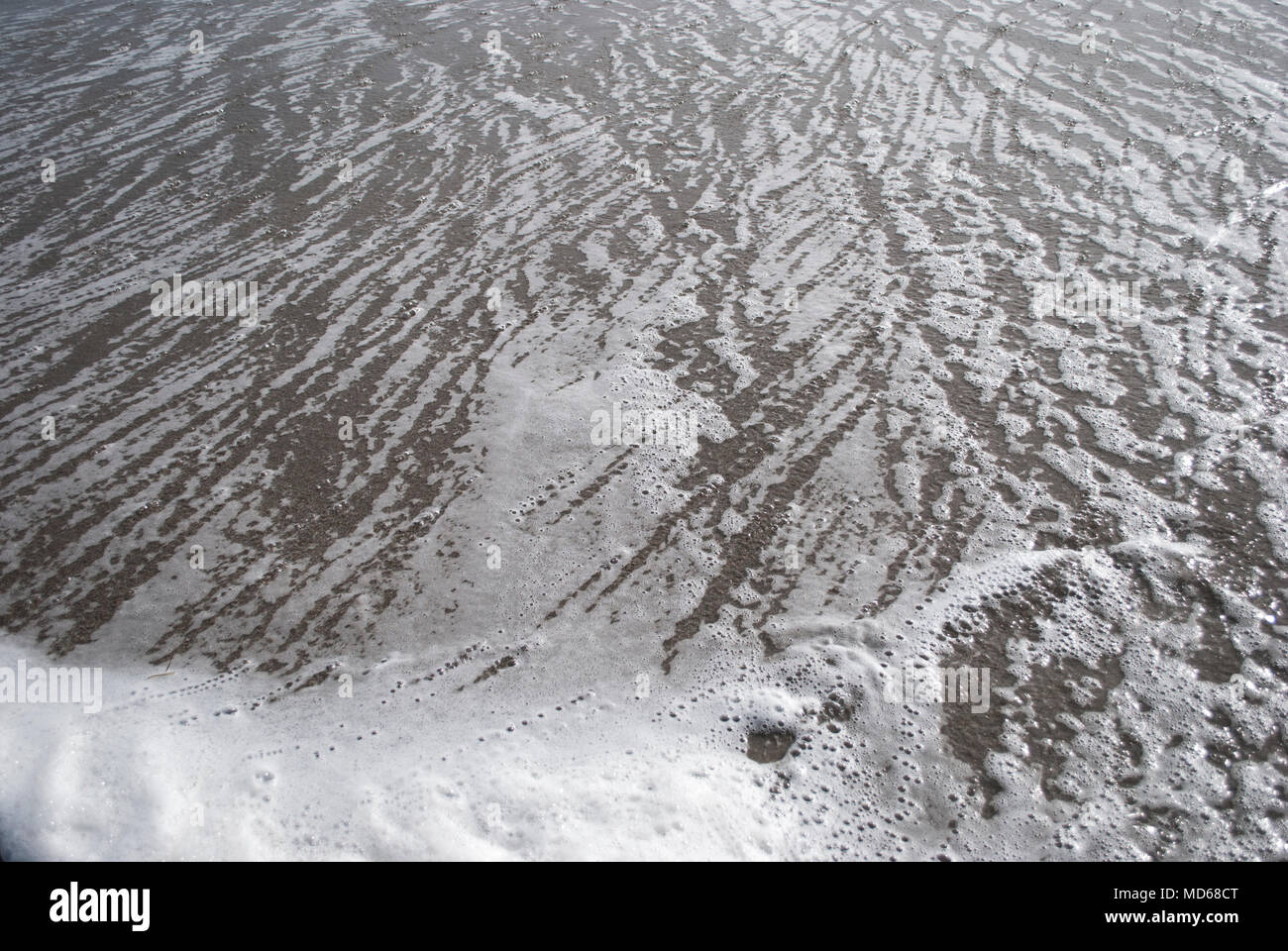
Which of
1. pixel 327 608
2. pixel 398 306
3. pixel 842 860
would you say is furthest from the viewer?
pixel 398 306

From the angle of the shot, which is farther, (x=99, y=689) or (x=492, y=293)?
(x=492, y=293)

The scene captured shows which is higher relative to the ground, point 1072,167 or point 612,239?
point 1072,167

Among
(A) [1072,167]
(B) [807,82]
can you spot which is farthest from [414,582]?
(B) [807,82]

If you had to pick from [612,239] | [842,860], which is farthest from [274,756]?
[612,239]

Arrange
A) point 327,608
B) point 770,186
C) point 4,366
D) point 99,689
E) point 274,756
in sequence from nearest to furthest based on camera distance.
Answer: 1. point 274,756
2. point 99,689
3. point 327,608
4. point 4,366
5. point 770,186

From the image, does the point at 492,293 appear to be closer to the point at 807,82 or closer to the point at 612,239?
the point at 612,239

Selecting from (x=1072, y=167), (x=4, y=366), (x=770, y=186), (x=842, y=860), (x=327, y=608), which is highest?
(x=1072, y=167)
